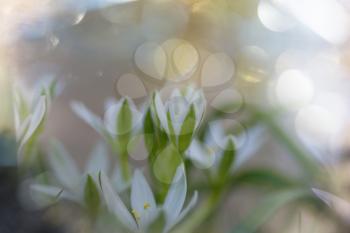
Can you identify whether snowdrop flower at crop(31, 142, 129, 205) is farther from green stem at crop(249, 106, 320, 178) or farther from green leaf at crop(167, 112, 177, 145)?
green stem at crop(249, 106, 320, 178)

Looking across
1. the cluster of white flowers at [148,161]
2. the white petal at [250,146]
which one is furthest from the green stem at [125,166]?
the white petal at [250,146]

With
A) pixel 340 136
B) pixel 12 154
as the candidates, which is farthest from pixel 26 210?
pixel 340 136

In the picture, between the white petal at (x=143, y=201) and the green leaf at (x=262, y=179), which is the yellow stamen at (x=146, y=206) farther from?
the green leaf at (x=262, y=179)

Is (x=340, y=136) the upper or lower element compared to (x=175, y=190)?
lower

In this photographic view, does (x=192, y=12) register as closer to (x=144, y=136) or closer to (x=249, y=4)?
(x=249, y=4)

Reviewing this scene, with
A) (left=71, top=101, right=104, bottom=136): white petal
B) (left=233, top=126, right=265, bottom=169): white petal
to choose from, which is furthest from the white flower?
(left=233, top=126, right=265, bottom=169): white petal

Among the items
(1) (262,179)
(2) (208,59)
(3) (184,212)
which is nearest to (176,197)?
(3) (184,212)
